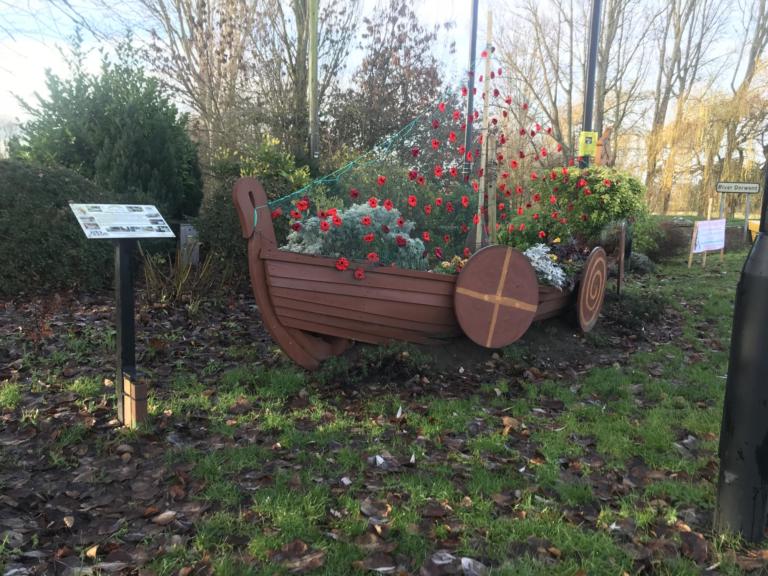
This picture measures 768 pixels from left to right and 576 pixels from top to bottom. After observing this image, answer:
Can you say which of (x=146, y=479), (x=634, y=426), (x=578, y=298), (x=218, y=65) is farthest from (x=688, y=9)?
(x=146, y=479)

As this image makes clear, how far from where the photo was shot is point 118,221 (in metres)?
3.47

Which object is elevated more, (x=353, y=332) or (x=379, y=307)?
(x=379, y=307)

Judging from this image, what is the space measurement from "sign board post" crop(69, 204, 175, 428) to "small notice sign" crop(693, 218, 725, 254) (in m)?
11.1

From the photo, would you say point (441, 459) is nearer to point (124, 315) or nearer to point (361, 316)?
point (361, 316)

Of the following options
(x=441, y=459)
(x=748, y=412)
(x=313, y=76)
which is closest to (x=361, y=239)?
(x=441, y=459)

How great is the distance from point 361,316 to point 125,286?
1.65 meters

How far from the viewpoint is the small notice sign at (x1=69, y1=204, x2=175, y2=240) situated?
10.9 feet

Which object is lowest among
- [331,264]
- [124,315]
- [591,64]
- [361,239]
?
[124,315]

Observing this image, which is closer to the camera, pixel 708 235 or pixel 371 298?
pixel 371 298

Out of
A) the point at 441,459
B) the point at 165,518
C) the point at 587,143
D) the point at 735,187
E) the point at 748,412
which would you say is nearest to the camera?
the point at 748,412

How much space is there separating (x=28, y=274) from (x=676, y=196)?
2209cm

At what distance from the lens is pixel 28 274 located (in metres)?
6.37

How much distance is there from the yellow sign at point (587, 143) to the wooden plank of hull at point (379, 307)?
4493mm

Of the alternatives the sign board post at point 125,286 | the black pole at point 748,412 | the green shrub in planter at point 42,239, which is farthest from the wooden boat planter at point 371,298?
the green shrub in planter at point 42,239
